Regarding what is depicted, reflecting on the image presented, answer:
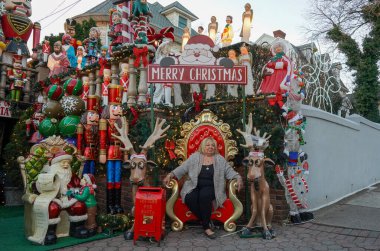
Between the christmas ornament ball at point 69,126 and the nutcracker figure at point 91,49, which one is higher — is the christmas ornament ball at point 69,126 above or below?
below

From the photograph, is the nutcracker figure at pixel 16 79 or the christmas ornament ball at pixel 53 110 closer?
the christmas ornament ball at pixel 53 110

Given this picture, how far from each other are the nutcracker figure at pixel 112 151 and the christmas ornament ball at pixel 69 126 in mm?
916

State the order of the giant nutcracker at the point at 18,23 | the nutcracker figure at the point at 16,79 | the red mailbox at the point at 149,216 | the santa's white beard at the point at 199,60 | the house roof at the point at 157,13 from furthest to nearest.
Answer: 1. the house roof at the point at 157,13
2. the giant nutcracker at the point at 18,23
3. the nutcracker figure at the point at 16,79
4. the santa's white beard at the point at 199,60
5. the red mailbox at the point at 149,216

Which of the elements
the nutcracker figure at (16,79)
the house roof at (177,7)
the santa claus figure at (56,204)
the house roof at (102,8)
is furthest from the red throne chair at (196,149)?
the house roof at (177,7)

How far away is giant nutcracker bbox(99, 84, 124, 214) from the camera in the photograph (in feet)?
17.7

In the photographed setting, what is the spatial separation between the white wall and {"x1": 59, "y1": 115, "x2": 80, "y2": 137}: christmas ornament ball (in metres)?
4.26

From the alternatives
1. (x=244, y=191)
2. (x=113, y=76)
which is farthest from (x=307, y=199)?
(x=113, y=76)

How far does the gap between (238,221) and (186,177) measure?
1.15 metres

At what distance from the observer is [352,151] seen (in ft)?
25.6

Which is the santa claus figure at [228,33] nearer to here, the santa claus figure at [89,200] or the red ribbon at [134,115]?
the red ribbon at [134,115]

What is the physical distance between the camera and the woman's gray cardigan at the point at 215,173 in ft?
15.9

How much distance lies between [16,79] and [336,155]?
840 centimetres

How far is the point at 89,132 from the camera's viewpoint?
226 inches

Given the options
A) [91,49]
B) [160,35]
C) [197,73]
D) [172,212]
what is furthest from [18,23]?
[172,212]
